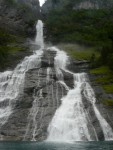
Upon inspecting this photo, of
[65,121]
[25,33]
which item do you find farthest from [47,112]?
[25,33]

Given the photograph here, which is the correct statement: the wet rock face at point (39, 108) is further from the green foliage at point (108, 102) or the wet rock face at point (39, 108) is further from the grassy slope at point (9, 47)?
the grassy slope at point (9, 47)

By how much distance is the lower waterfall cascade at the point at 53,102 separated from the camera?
61.2 m

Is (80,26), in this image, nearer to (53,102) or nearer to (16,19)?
(16,19)

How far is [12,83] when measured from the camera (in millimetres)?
78000

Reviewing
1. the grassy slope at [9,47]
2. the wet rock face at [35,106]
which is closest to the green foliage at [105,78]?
the wet rock face at [35,106]

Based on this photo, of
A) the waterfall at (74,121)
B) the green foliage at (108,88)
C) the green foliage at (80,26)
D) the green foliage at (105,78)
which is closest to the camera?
the waterfall at (74,121)

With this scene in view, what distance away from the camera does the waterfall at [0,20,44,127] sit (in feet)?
223

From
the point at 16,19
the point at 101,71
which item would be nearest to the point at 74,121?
the point at 101,71

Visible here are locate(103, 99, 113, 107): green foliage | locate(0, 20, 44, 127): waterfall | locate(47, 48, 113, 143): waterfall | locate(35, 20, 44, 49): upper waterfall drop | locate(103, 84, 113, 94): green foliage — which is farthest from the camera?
locate(35, 20, 44, 49): upper waterfall drop

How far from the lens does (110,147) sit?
4944 cm

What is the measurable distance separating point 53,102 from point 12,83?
12.4 m

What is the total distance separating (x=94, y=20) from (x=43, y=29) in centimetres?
1964

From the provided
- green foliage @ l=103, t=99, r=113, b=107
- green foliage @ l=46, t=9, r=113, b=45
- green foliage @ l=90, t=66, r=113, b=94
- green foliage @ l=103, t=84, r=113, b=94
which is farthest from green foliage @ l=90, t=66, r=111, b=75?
green foliage @ l=46, t=9, r=113, b=45

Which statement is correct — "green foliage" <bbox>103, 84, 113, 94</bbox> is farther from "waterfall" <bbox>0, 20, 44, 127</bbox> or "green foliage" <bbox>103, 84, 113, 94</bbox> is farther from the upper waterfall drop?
the upper waterfall drop
